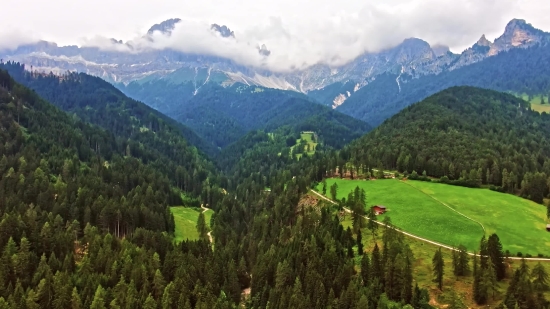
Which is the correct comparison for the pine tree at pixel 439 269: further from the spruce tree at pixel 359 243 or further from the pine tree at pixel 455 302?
the spruce tree at pixel 359 243

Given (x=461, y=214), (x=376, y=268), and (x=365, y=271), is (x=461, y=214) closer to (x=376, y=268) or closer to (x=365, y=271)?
(x=376, y=268)

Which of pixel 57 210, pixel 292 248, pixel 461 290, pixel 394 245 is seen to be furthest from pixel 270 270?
pixel 57 210

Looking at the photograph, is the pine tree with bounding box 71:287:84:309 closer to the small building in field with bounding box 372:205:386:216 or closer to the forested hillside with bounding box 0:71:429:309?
the forested hillside with bounding box 0:71:429:309

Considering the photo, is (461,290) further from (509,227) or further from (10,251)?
(10,251)

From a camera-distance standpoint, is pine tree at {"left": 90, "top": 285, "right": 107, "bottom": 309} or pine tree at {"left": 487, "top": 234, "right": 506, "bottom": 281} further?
pine tree at {"left": 487, "top": 234, "right": 506, "bottom": 281}

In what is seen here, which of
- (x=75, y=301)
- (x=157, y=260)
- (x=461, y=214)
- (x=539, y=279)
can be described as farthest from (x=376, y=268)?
(x=75, y=301)

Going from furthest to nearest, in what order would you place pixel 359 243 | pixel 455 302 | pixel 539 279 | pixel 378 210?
pixel 378 210 < pixel 359 243 < pixel 539 279 < pixel 455 302

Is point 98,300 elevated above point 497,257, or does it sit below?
below

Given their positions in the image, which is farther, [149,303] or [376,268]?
[376,268]

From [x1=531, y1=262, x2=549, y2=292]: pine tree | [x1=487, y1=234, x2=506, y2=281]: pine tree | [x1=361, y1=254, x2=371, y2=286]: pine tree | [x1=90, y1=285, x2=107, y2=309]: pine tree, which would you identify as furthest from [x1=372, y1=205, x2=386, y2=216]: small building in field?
[x1=90, y1=285, x2=107, y2=309]: pine tree
